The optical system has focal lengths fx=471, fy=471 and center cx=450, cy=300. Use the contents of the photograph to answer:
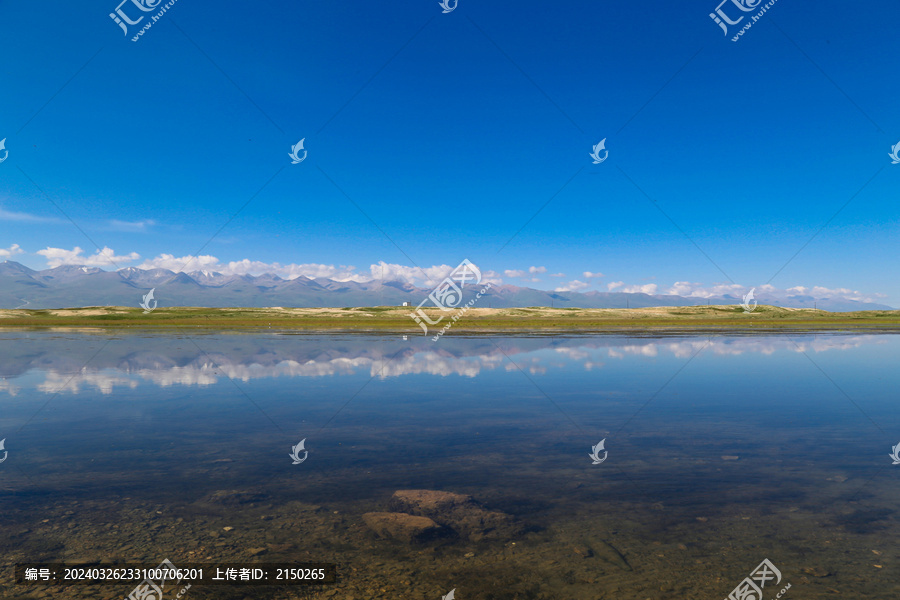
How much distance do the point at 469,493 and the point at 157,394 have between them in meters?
15.8

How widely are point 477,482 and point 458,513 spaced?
1574mm

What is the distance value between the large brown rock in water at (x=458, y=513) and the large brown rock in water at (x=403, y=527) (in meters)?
0.21

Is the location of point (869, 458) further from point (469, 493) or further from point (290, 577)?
→ point (290, 577)

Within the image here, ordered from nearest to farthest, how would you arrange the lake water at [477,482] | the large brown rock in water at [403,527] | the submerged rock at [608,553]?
the lake water at [477,482] < the submerged rock at [608,553] < the large brown rock in water at [403,527]

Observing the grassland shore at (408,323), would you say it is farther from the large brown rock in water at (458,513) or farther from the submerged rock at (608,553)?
the submerged rock at (608,553)

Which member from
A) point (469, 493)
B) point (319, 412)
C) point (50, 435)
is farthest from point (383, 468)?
point (50, 435)

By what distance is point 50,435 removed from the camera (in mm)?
13031

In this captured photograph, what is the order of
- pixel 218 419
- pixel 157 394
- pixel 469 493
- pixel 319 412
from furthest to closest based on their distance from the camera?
pixel 157 394 → pixel 319 412 → pixel 218 419 → pixel 469 493

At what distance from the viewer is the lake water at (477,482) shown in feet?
21.3

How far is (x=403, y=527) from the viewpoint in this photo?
767cm

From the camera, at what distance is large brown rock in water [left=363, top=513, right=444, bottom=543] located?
7406 mm

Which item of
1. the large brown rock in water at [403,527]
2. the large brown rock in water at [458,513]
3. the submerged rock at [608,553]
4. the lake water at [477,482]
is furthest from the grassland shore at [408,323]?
the submerged rock at [608,553]

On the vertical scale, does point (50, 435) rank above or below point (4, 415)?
below

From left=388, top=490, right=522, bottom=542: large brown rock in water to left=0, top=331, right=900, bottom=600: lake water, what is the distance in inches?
7.7
